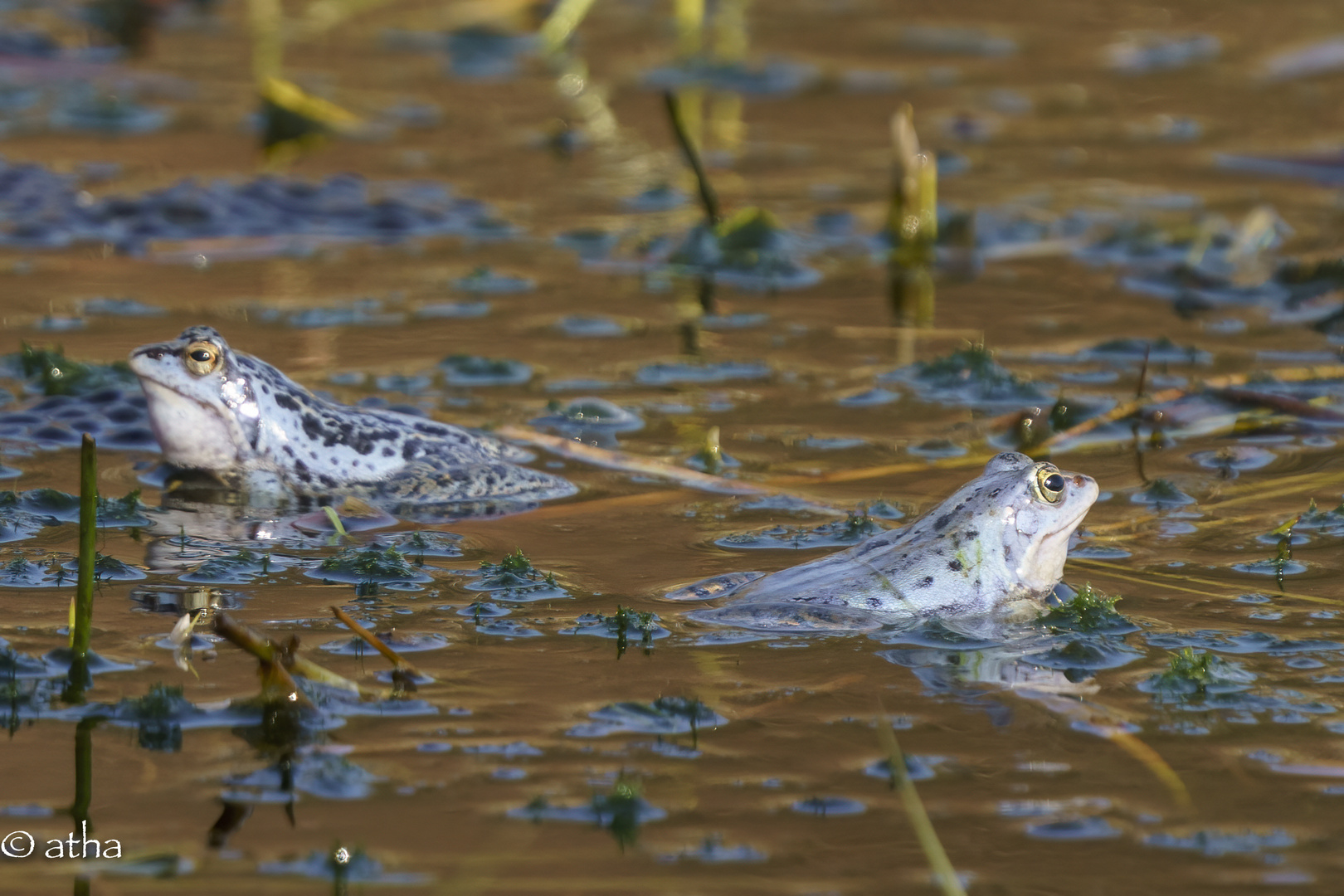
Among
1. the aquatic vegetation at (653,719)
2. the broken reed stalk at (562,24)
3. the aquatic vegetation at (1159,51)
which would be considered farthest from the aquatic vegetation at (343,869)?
the aquatic vegetation at (1159,51)

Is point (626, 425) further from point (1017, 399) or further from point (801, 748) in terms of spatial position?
point (801, 748)

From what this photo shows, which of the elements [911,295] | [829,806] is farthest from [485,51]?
[829,806]

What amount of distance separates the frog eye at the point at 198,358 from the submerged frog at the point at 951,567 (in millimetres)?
2209

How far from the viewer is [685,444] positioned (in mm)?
6797

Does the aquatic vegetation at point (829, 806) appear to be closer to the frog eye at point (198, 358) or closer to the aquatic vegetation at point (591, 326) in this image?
the frog eye at point (198, 358)

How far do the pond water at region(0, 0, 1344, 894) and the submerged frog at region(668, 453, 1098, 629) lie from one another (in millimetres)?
167

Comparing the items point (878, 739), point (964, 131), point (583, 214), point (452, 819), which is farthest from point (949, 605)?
point (964, 131)

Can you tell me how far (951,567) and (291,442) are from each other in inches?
104

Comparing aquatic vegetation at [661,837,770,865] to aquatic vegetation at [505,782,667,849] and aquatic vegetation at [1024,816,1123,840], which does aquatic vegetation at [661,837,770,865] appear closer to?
aquatic vegetation at [505,782,667,849]

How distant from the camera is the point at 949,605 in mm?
5086

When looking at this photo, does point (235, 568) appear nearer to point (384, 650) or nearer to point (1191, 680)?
point (384, 650)

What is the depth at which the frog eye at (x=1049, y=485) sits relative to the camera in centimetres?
518

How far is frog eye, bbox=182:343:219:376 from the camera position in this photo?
20.8ft

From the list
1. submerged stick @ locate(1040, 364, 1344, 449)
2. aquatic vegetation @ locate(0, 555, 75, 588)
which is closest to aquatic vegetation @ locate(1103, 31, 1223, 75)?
submerged stick @ locate(1040, 364, 1344, 449)
